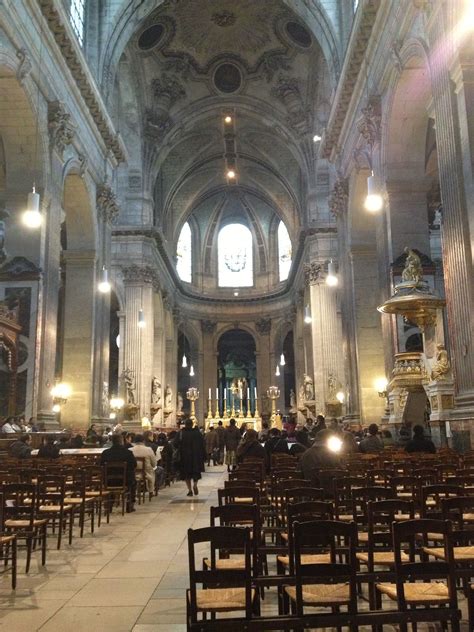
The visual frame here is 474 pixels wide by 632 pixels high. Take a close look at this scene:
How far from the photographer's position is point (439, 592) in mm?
3898

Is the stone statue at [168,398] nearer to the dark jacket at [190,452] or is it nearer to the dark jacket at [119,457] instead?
the dark jacket at [190,452]

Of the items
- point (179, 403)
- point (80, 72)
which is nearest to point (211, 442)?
point (80, 72)

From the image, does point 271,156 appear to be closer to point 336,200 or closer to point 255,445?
point 336,200

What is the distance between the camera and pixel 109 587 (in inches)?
227

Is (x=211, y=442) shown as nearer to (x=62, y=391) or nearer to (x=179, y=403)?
(x=62, y=391)

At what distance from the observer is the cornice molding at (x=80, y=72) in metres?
16.3

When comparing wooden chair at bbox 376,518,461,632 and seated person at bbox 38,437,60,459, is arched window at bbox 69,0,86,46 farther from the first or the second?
wooden chair at bbox 376,518,461,632

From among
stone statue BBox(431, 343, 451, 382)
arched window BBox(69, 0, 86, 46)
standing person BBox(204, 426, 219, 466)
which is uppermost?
arched window BBox(69, 0, 86, 46)

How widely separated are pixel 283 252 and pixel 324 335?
721 inches

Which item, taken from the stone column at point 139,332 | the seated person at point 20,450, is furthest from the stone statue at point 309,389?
the seated person at point 20,450

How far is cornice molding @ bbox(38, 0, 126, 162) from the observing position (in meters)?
16.3

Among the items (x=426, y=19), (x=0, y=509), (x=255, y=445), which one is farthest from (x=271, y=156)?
(x=0, y=509)

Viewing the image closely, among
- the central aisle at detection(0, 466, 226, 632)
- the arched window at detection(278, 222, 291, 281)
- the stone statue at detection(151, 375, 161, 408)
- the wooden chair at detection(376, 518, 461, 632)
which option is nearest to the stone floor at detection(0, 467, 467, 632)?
the central aisle at detection(0, 466, 226, 632)

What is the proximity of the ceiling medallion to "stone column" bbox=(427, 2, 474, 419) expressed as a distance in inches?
852
